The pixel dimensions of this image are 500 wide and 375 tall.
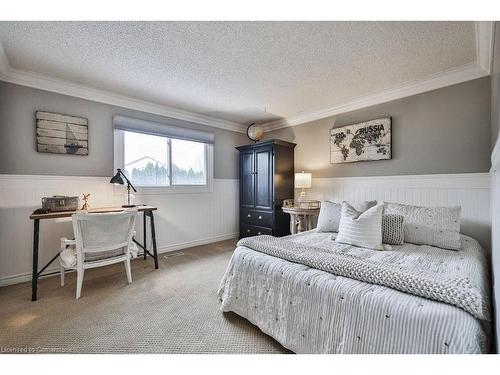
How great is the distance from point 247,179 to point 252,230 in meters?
0.93

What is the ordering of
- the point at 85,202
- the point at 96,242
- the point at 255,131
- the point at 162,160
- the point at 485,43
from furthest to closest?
1. the point at 255,131
2. the point at 162,160
3. the point at 85,202
4. the point at 96,242
5. the point at 485,43

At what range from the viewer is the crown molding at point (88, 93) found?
7.72ft

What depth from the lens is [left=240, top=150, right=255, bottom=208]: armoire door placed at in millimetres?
4039

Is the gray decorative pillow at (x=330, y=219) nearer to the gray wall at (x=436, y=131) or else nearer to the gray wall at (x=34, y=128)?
the gray wall at (x=436, y=131)

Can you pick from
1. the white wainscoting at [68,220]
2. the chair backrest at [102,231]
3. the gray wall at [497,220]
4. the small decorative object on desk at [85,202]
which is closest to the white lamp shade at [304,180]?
the white wainscoting at [68,220]

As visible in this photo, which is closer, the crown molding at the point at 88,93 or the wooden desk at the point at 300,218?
the crown molding at the point at 88,93

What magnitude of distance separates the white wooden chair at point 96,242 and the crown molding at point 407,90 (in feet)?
10.0

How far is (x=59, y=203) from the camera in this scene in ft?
7.71

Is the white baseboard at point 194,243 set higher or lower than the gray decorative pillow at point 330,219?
lower

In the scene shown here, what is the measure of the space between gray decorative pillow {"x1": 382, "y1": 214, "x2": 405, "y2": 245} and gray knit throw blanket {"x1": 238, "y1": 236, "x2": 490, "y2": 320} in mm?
686

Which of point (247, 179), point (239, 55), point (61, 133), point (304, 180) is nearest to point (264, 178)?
point (247, 179)

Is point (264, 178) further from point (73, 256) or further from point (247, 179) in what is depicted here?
point (73, 256)

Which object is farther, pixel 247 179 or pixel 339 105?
pixel 247 179

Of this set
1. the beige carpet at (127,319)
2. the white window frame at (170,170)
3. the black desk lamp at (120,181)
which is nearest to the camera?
the beige carpet at (127,319)
